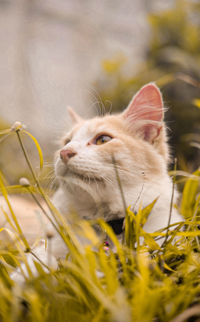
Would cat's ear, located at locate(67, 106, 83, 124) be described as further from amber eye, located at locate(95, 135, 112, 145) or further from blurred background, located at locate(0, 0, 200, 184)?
blurred background, located at locate(0, 0, 200, 184)

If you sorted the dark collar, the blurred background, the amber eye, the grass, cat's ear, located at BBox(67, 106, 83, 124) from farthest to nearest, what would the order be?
the blurred background → cat's ear, located at BBox(67, 106, 83, 124) → the amber eye → the dark collar → the grass

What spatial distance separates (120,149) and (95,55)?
4455 millimetres

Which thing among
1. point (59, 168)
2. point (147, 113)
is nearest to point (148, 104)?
point (147, 113)

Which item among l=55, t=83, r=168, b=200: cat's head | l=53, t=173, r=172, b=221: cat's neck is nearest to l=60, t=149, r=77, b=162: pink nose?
l=55, t=83, r=168, b=200: cat's head

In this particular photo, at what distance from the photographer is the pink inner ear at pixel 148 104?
42.1 inches

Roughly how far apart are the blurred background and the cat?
211 cm

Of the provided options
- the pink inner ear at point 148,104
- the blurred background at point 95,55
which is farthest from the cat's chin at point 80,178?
the blurred background at point 95,55

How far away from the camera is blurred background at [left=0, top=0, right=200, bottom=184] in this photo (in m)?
3.54

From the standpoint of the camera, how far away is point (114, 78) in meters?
4.21

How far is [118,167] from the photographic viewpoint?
93 cm

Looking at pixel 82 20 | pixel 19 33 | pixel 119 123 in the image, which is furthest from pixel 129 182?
pixel 82 20

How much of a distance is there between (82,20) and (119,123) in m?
4.38

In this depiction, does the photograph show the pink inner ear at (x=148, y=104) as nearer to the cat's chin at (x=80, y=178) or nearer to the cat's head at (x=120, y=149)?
the cat's head at (x=120, y=149)

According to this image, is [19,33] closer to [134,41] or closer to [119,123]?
[134,41]
